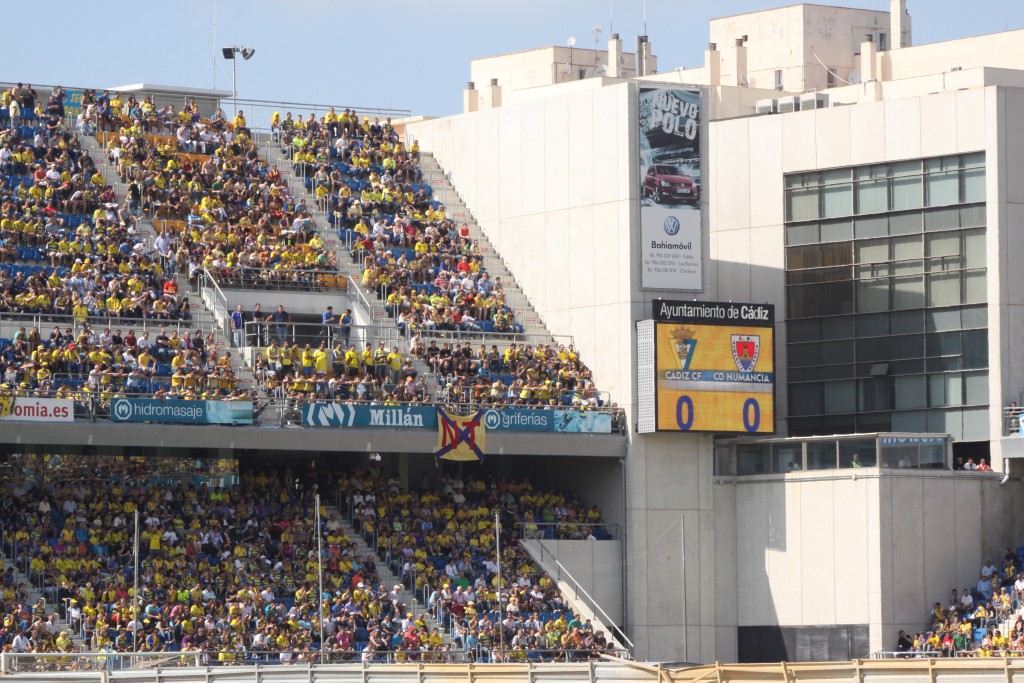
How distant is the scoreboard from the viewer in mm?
60656

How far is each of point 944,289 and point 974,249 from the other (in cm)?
147

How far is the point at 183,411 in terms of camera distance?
54719 mm

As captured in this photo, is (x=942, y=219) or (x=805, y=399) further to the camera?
(x=805, y=399)

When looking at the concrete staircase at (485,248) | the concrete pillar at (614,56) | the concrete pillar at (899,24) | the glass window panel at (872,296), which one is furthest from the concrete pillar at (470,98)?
the glass window panel at (872,296)

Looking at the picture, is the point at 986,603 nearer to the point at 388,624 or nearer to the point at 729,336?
the point at 729,336

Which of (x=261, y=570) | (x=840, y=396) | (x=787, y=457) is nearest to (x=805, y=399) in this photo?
(x=840, y=396)

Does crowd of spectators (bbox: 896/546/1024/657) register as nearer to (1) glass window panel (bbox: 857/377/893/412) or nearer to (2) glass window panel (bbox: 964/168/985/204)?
(1) glass window panel (bbox: 857/377/893/412)

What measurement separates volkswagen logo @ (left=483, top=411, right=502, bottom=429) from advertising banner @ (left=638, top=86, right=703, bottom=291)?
5.90 m

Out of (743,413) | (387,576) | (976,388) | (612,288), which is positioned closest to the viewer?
(387,576)

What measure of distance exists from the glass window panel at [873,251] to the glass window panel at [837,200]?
3.49ft

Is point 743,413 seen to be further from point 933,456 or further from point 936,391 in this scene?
point 936,391

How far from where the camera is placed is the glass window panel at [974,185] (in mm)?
62625

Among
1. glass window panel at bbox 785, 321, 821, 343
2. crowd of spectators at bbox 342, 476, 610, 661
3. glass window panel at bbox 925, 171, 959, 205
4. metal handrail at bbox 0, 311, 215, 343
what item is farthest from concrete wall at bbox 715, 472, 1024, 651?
metal handrail at bbox 0, 311, 215, 343

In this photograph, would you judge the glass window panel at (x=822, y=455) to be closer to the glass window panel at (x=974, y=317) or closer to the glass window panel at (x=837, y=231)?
the glass window panel at (x=974, y=317)
